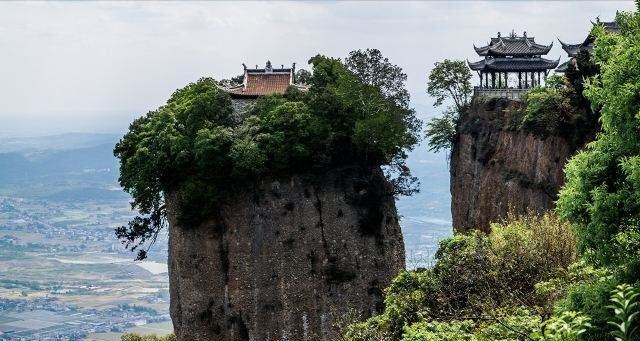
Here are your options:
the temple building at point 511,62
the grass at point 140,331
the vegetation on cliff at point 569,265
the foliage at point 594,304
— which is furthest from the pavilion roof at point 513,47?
the grass at point 140,331

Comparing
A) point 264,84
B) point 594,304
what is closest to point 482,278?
point 594,304

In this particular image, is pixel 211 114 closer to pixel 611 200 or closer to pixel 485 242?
pixel 485 242

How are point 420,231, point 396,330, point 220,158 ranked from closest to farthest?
point 396,330 < point 220,158 < point 420,231

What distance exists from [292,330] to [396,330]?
46.6ft

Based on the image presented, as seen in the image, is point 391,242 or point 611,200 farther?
point 391,242

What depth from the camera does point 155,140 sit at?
3428 centimetres

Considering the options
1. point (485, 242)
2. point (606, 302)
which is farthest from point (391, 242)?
point (606, 302)

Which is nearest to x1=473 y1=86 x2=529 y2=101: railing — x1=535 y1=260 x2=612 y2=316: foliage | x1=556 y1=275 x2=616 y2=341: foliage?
x1=535 y1=260 x2=612 y2=316: foliage

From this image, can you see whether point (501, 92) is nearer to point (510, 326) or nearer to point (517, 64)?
point (517, 64)

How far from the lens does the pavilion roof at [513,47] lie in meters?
36.6

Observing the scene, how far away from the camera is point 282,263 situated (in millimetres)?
33594

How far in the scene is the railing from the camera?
34169 millimetres

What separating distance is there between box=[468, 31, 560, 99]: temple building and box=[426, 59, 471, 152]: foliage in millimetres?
1098

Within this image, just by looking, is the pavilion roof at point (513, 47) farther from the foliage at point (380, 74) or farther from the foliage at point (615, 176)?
the foliage at point (615, 176)
